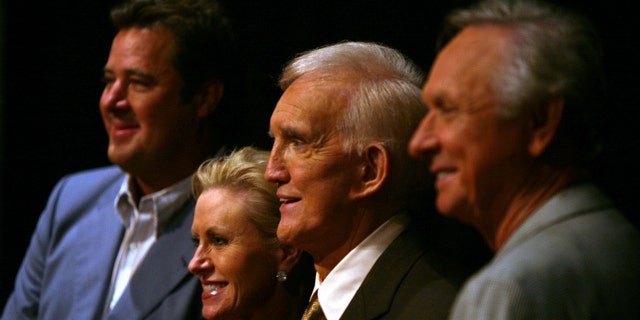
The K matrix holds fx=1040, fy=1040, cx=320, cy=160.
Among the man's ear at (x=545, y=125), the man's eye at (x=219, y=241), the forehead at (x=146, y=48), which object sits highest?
the man's ear at (x=545, y=125)

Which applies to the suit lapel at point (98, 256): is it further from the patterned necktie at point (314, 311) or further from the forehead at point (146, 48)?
the patterned necktie at point (314, 311)

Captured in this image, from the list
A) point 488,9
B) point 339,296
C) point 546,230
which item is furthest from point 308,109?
point 546,230

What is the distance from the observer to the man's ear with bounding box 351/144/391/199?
7.28 feet

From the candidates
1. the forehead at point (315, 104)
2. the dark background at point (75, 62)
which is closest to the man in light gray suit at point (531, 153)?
the forehead at point (315, 104)

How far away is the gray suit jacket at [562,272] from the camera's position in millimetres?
1440

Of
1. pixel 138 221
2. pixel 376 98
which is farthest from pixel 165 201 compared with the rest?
pixel 376 98

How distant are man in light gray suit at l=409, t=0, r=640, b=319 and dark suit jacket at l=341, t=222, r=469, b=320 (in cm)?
45

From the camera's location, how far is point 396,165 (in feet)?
7.34

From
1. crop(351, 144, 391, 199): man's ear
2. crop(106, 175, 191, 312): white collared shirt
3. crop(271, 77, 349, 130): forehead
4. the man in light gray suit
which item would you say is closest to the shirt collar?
crop(106, 175, 191, 312): white collared shirt

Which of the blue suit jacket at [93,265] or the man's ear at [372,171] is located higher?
the man's ear at [372,171]

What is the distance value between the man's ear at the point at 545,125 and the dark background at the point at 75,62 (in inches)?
49.2

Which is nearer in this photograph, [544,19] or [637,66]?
[544,19]

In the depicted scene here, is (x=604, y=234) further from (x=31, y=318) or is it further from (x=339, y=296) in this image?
(x=31, y=318)

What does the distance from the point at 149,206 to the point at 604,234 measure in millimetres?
1849
